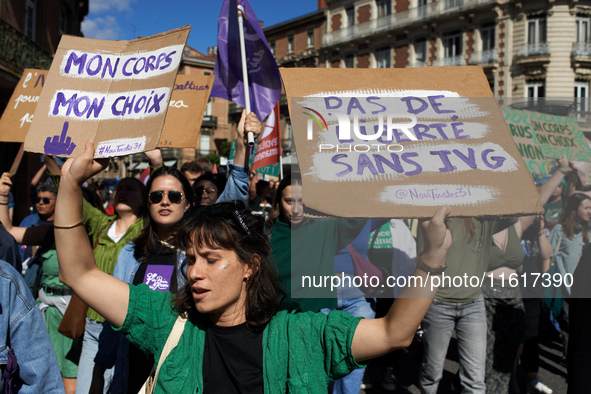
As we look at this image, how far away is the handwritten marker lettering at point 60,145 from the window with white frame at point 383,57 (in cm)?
3342

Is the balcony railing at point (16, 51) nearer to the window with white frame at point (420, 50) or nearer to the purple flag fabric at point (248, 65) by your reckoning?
the purple flag fabric at point (248, 65)

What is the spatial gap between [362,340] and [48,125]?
5.40 feet

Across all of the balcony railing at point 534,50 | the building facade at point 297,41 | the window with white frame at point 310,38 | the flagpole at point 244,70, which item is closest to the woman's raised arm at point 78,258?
the flagpole at point 244,70

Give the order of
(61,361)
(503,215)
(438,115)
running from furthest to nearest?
1. (61,361)
2. (438,115)
3. (503,215)

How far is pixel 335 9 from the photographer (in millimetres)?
37906

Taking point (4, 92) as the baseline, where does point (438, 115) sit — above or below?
below

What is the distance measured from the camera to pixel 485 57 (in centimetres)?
2862

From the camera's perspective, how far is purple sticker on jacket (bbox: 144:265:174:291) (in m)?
2.85

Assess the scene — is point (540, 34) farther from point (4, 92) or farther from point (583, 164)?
point (583, 164)

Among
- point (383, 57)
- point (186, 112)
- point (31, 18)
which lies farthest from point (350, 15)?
point (186, 112)

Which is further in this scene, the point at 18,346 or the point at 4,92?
the point at 4,92

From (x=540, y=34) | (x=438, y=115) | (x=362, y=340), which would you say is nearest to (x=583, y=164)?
(x=438, y=115)

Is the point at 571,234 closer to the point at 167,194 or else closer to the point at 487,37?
the point at 167,194

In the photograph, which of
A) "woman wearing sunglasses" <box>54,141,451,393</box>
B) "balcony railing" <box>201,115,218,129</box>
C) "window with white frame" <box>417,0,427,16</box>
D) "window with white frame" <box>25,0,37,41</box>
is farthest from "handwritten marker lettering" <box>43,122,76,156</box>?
"balcony railing" <box>201,115,218,129</box>
